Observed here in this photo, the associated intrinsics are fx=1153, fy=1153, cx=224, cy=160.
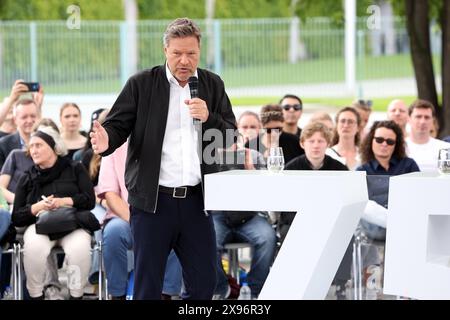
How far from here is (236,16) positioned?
141 ft

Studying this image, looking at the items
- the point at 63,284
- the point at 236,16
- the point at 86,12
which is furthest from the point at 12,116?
the point at 236,16

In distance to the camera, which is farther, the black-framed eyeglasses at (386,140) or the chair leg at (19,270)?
the black-framed eyeglasses at (386,140)

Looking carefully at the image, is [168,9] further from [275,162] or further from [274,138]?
[275,162]

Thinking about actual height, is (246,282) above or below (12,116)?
below

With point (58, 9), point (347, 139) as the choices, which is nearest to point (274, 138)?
point (347, 139)

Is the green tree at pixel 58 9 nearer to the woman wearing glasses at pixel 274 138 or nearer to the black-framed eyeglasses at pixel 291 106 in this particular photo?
the black-framed eyeglasses at pixel 291 106

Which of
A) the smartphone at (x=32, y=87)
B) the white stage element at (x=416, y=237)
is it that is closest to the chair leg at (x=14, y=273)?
the smartphone at (x=32, y=87)

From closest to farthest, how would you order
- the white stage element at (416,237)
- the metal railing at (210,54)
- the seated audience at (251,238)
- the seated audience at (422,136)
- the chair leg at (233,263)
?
the white stage element at (416,237) → the seated audience at (251,238) → the chair leg at (233,263) → the seated audience at (422,136) → the metal railing at (210,54)

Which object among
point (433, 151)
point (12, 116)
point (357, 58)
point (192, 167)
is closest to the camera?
point (192, 167)

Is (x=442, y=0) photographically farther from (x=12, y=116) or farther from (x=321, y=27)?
(x=321, y=27)

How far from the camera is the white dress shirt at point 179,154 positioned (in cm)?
711

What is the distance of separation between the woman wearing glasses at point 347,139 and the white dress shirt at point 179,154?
14.0 ft

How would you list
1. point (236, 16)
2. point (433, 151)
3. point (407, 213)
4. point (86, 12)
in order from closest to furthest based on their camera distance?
point (407, 213) → point (433, 151) → point (86, 12) → point (236, 16)

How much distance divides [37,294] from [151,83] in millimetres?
3129
